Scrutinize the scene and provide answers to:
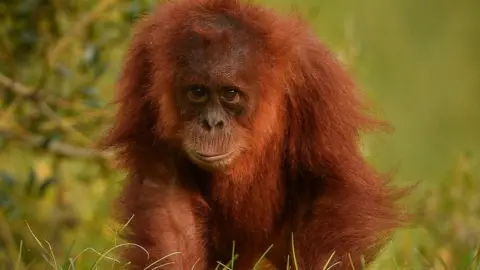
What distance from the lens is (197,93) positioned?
578 cm

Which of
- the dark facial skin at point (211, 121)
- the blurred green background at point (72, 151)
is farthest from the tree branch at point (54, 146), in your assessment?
the dark facial skin at point (211, 121)

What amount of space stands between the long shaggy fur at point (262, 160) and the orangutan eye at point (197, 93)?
0.38ft

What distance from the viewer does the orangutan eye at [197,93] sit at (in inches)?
227

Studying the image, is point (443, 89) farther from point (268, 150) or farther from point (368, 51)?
point (268, 150)

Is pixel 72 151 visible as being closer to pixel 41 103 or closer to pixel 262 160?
pixel 41 103

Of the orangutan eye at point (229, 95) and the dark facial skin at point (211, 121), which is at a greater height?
the orangutan eye at point (229, 95)

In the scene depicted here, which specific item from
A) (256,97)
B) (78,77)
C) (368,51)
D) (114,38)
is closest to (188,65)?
(256,97)

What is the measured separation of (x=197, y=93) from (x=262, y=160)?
499mm

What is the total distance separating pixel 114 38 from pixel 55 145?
2.36 feet

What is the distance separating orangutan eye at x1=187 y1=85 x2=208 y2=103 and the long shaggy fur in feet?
0.38

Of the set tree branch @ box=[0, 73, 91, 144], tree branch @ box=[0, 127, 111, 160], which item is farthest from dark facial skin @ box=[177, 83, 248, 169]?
tree branch @ box=[0, 73, 91, 144]

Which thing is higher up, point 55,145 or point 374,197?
point 374,197

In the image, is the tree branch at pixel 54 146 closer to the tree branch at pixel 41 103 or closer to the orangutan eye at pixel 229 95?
the tree branch at pixel 41 103

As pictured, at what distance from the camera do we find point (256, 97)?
5863mm
